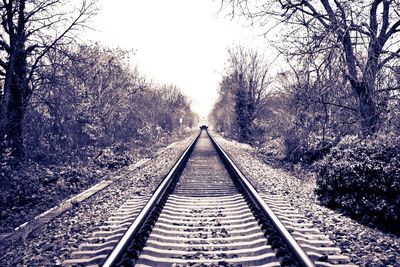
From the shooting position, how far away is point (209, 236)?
489 centimetres

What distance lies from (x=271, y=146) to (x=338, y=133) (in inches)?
322

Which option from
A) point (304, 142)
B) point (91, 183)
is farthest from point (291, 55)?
point (91, 183)

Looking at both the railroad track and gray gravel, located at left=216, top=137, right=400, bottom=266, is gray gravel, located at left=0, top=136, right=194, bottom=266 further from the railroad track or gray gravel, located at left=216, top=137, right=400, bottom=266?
gray gravel, located at left=216, top=137, right=400, bottom=266

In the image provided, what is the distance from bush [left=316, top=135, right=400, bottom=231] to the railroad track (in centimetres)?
107

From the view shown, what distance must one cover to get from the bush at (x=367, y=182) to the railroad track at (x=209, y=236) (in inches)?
42.1

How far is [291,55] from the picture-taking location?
9.33 meters

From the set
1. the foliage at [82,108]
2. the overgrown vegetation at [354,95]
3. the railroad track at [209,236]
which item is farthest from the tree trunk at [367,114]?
the foliage at [82,108]

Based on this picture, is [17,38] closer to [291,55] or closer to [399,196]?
[291,55]

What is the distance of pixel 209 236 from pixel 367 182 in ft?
10.8

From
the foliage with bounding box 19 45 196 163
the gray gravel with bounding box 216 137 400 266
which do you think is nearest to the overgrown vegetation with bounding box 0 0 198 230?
the foliage with bounding box 19 45 196 163

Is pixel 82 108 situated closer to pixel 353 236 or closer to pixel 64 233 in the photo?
pixel 64 233

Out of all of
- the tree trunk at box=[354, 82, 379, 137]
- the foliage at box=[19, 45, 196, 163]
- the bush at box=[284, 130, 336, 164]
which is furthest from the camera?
the foliage at box=[19, 45, 196, 163]

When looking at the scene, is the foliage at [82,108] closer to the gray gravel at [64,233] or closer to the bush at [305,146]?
the gray gravel at [64,233]

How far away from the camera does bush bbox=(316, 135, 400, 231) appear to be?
5680 mm
